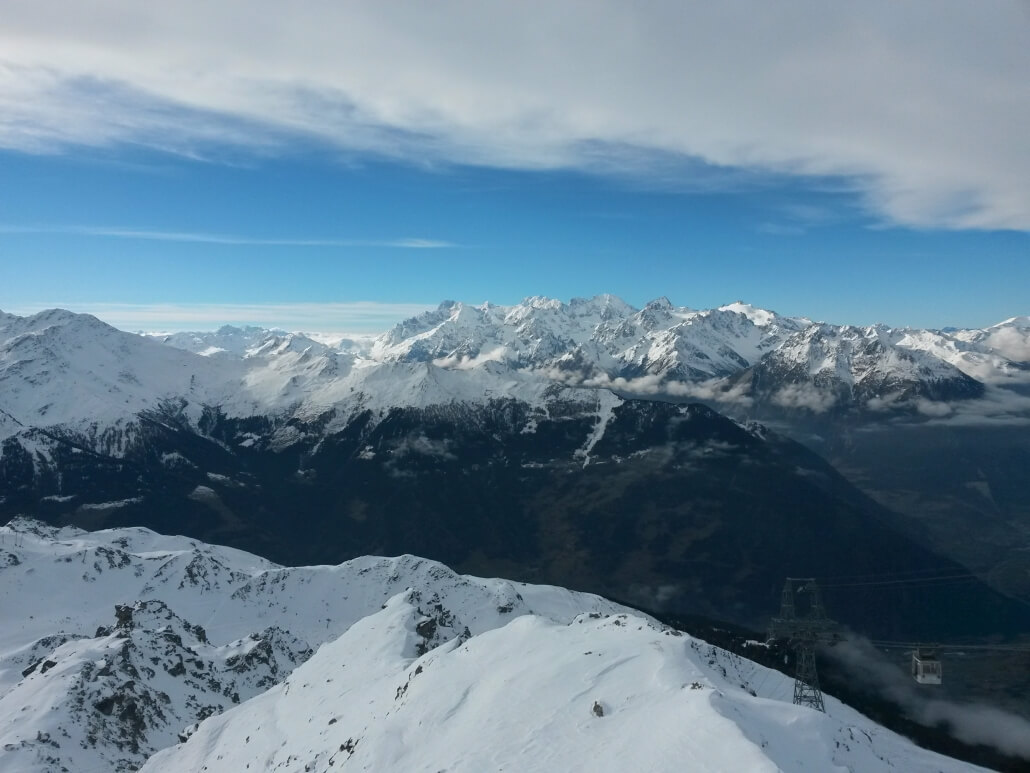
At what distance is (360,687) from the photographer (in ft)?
324

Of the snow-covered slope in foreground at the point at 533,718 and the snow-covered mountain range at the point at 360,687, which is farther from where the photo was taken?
the snow-covered mountain range at the point at 360,687

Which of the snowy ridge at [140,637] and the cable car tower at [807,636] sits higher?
the cable car tower at [807,636]

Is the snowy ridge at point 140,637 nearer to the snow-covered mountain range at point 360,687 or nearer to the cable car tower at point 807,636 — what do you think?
the snow-covered mountain range at point 360,687

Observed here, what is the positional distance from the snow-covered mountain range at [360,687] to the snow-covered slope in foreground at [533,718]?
266mm

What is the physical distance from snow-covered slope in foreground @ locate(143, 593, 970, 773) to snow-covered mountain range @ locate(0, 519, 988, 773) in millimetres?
266

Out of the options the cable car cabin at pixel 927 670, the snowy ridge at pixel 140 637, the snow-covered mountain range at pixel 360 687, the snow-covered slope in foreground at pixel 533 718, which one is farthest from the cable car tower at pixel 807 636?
the snowy ridge at pixel 140 637

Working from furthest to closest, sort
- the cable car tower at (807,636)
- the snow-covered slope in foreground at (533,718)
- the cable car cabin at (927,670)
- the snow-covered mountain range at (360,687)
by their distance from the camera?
the cable car tower at (807,636), the cable car cabin at (927,670), the snow-covered mountain range at (360,687), the snow-covered slope in foreground at (533,718)

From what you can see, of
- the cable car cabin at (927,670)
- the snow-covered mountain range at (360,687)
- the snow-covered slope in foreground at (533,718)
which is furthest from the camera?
the cable car cabin at (927,670)

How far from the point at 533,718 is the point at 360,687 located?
42694 mm

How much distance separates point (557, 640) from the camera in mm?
88438

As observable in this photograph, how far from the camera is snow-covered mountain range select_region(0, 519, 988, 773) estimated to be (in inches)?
2296

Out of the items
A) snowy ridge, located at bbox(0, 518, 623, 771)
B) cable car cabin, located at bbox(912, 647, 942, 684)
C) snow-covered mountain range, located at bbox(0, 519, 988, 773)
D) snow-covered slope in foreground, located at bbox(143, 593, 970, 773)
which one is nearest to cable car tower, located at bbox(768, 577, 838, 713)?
snow-covered mountain range, located at bbox(0, 519, 988, 773)

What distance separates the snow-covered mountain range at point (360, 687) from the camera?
191ft

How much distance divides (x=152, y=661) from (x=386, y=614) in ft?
142
